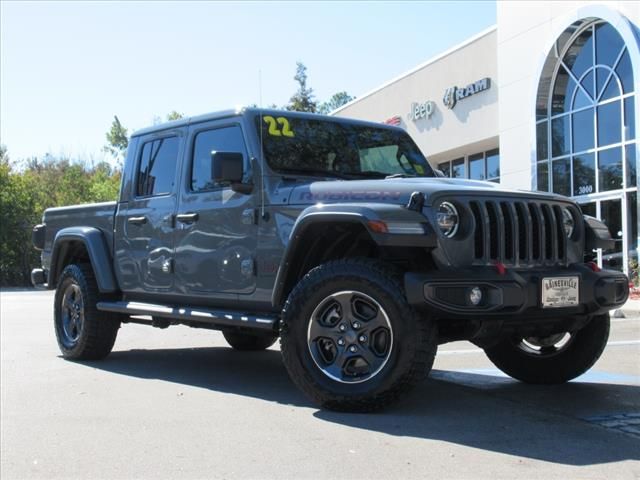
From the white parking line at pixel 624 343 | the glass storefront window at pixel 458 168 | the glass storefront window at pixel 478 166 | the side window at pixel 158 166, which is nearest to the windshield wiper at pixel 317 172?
the side window at pixel 158 166

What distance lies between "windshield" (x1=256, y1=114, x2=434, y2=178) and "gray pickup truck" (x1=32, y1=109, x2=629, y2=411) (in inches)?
0.5

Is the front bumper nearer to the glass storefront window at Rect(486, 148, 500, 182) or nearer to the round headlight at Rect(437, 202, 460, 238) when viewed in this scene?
the round headlight at Rect(437, 202, 460, 238)

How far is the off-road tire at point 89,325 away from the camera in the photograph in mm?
7363

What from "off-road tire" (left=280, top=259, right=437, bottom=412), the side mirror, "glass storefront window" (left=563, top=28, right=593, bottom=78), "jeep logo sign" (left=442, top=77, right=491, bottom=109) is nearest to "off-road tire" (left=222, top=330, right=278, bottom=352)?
the side mirror

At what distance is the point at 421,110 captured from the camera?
28281 mm

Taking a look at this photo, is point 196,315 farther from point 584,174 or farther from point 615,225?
point 584,174

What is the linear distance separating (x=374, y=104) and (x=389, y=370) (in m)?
27.8

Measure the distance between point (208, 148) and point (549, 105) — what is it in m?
17.3

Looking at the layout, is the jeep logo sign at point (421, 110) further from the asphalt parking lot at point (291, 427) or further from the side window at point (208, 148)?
the side window at point (208, 148)

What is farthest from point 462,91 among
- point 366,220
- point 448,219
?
point 366,220

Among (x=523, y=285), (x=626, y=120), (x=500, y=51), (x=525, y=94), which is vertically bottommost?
(x=523, y=285)

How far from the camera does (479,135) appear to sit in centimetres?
2538

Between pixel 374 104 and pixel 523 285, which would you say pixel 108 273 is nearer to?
pixel 523 285

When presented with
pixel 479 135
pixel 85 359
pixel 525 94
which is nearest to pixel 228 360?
pixel 85 359
